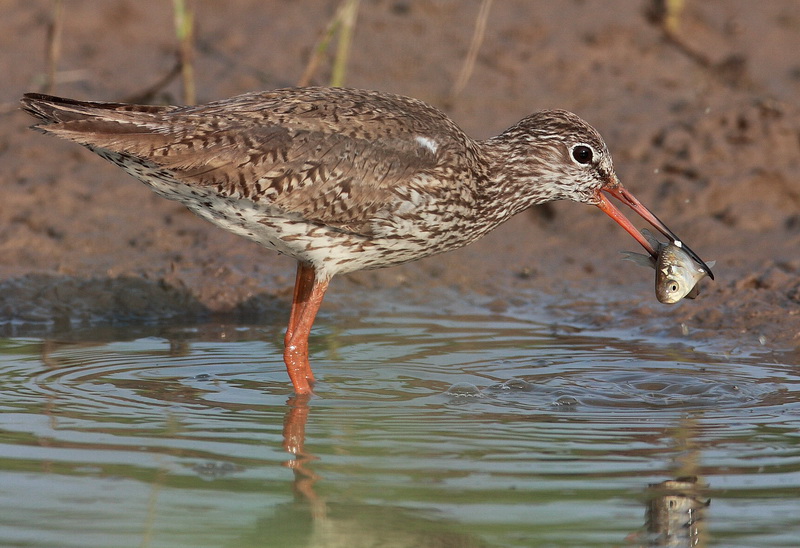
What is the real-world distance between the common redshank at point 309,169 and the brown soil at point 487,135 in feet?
5.92

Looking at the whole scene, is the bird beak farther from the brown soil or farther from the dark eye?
the brown soil

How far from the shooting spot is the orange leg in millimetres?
7199

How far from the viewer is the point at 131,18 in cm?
1288

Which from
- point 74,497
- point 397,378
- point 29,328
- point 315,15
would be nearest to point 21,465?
point 74,497

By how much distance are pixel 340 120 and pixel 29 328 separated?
310 cm

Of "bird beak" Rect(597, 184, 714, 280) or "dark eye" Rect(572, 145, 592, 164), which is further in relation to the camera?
"dark eye" Rect(572, 145, 592, 164)

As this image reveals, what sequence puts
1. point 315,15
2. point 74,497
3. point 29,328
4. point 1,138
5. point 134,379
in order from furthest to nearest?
1. point 315,15
2. point 1,138
3. point 29,328
4. point 134,379
5. point 74,497

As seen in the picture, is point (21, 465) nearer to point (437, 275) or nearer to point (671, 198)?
point (437, 275)

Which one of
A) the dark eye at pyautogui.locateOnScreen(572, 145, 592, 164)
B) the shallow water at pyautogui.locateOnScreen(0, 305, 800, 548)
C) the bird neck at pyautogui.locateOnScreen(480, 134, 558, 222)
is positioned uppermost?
the dark eye at pyautogui.locateOnScreen(572, 145, 592, 164)

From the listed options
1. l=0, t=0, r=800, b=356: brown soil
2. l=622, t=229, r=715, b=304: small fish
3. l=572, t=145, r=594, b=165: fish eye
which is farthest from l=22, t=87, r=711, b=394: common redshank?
l=0, t=0, r=800, b=356: brown soil

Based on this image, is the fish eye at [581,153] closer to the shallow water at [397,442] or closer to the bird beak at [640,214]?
the bird beak at [640,214]

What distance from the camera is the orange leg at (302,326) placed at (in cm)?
720

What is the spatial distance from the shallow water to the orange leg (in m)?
0.13

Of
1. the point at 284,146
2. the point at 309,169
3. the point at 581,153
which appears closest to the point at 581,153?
the point at 581,153
